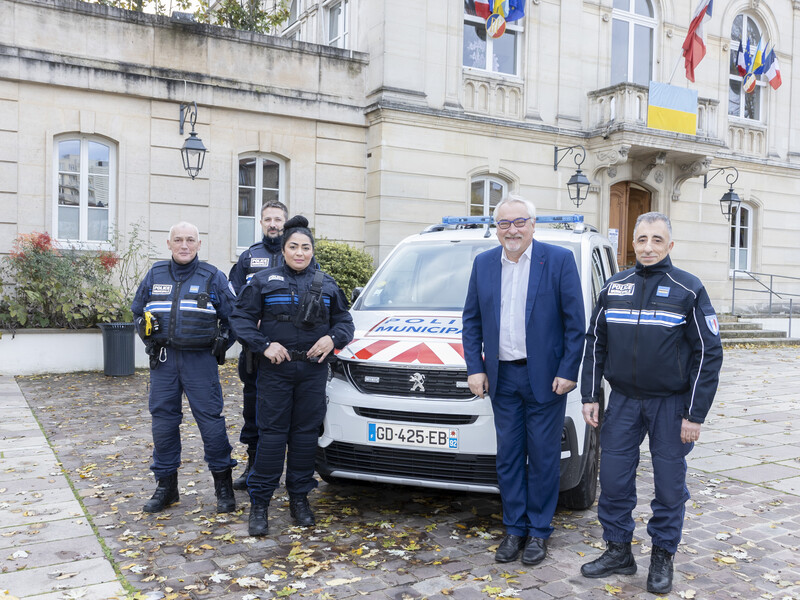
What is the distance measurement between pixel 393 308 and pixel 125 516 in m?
2.40

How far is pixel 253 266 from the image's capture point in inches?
226

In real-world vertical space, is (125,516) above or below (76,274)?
below

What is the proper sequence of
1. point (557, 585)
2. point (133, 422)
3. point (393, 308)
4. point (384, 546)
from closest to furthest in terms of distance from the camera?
point (557, 585), point (384, 546), point (393, 308), point (133, 422)

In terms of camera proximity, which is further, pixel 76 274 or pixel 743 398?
pixel 76 274

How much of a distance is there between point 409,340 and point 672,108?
14297mm

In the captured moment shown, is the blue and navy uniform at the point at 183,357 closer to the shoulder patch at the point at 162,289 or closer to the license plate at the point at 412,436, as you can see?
the shoulder patch at the point at 162,289

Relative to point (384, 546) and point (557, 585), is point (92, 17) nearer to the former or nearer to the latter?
point (384, 546)

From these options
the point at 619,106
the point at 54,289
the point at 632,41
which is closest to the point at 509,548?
the point at 54,289

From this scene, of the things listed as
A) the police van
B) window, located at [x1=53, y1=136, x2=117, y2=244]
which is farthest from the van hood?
window, located at [x1=53, y1=136, x2=117, y2=244]

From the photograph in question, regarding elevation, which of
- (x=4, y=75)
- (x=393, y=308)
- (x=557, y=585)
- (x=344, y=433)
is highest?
(x=4, y=75)

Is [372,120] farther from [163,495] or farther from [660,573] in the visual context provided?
[660,573]

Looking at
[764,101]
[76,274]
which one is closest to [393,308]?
[76,274]

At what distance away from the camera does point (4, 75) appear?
39.0 feet

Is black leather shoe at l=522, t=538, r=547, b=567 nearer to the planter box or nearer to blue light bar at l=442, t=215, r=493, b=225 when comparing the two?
blue light bar at l=442, t=215, r=493, b=225
